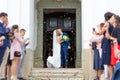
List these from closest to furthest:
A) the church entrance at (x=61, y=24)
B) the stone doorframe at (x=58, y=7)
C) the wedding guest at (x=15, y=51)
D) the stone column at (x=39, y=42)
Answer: the wedding guest at (x=15, y=51)
the stone column at (x=39, y=42)
the stone doorframe at (x=58, y=7)
the church entrance at (x=61, y=24)

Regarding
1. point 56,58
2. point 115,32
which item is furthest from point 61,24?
point 115,32

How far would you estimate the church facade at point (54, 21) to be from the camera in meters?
12.5

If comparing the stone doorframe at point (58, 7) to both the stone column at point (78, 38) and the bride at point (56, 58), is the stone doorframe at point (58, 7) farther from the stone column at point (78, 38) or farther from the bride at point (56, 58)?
the bride at point (56, 58)

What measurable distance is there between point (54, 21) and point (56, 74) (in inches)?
215

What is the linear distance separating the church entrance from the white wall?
3854 millimetres

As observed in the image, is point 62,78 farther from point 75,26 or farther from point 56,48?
point 75,26

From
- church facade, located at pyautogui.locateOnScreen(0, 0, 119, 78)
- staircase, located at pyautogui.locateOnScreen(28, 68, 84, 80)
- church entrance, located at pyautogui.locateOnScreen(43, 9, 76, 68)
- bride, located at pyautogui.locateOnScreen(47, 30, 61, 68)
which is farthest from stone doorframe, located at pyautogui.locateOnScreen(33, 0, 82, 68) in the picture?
staircase, located at pyautogui.locateOnScreen(28, 68, 84, 80)

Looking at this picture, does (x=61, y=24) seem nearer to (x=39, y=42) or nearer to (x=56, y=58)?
(x=39, y=42)

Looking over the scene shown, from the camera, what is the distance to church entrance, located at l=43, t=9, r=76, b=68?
16531mm

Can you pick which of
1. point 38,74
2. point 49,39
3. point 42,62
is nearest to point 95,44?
point 38,74

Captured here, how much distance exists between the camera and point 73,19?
1692 cm

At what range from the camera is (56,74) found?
11.8 meters

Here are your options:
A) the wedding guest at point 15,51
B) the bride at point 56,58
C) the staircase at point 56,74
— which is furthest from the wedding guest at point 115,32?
the bride at point 56,58

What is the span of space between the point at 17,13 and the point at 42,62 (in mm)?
3644
